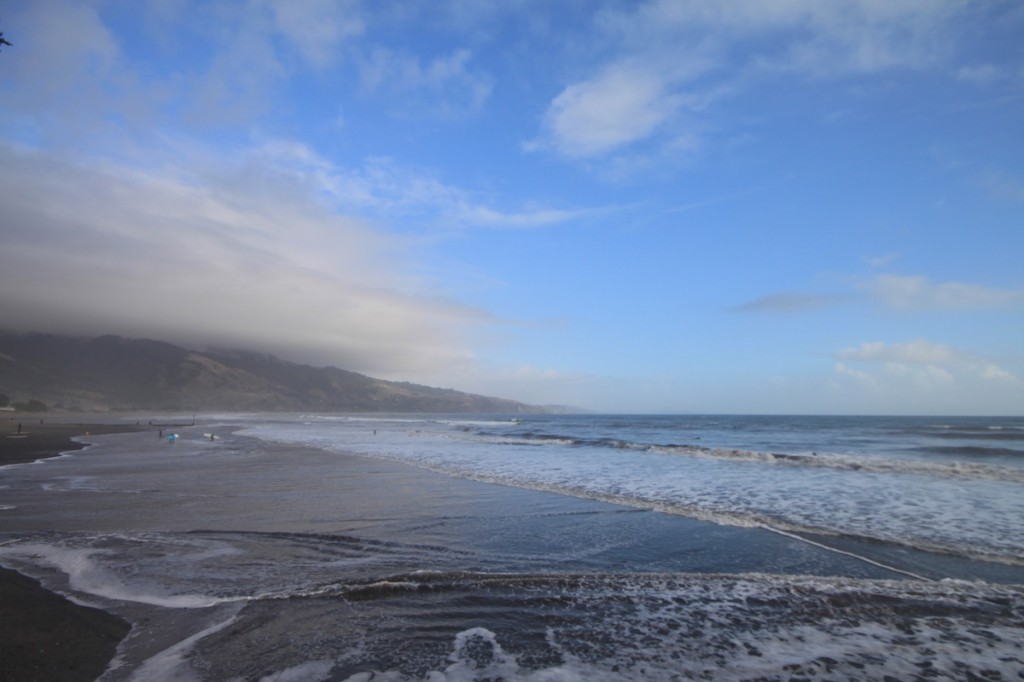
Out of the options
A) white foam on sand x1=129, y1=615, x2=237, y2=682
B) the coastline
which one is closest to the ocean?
white foam on sand x1=129, y1=615, x2=237, y2=682

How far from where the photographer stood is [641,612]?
6230 millimetres

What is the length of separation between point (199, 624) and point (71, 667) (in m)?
1.13

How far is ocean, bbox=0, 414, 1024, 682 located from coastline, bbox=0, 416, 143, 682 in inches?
8.3

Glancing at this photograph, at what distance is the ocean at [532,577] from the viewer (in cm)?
Answer: 495

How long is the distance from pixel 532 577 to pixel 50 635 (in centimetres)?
533

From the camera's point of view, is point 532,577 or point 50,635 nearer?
point 50,635

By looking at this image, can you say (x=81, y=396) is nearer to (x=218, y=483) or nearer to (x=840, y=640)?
(x=218, y=483)

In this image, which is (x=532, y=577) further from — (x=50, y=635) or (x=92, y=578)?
(x=92, y=578)

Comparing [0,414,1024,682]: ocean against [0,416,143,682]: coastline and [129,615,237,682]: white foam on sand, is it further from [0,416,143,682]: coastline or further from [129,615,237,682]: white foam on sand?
[0,416,143,682]: coastline

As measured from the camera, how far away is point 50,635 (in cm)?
528

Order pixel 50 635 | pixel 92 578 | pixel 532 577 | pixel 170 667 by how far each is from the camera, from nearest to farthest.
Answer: pixel 170 667 < pixel 50 635 < pixel 92 578 < pixel 532 577

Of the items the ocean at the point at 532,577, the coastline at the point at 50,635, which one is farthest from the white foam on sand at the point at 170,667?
the coastline at the point at 50,635

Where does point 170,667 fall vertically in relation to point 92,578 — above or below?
above

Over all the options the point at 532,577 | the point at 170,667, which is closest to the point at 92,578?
the point at 170,667
